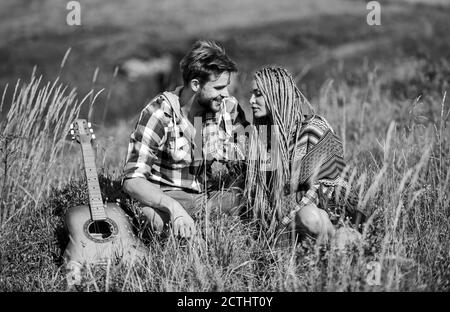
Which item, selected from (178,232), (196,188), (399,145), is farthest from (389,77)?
(178,232)

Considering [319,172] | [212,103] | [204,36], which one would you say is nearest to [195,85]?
[212,103]

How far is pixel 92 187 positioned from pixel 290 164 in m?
1.18

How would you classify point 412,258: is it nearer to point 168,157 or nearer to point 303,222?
point 303,222

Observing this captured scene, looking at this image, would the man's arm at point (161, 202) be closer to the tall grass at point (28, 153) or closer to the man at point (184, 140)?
the man at point (184, 140)

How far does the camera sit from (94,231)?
3.68 metres

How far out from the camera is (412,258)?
317 centimetres

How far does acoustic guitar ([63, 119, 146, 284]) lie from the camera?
3.37 m

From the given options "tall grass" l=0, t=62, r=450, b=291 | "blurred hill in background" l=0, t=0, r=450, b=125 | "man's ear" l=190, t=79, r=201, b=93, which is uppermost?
"blurred hill in background" l=0, t=0, r=450, b=125

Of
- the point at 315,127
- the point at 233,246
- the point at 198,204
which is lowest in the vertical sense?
the point at 233,246

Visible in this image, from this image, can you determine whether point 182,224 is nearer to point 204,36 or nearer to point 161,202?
point 161,202

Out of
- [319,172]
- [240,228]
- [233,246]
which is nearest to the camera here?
[233,246]

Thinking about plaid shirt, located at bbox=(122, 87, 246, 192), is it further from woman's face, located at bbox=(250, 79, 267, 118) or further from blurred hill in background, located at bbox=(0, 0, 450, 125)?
blurred hill in background, located at bbox=(0, 0, 450, 125)

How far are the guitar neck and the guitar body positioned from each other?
0.05 m

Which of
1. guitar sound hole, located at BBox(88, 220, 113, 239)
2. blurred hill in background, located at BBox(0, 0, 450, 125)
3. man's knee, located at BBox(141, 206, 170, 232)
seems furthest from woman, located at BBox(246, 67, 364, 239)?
blurred hill in background, located at BBox(0, 0, 450, 125)
